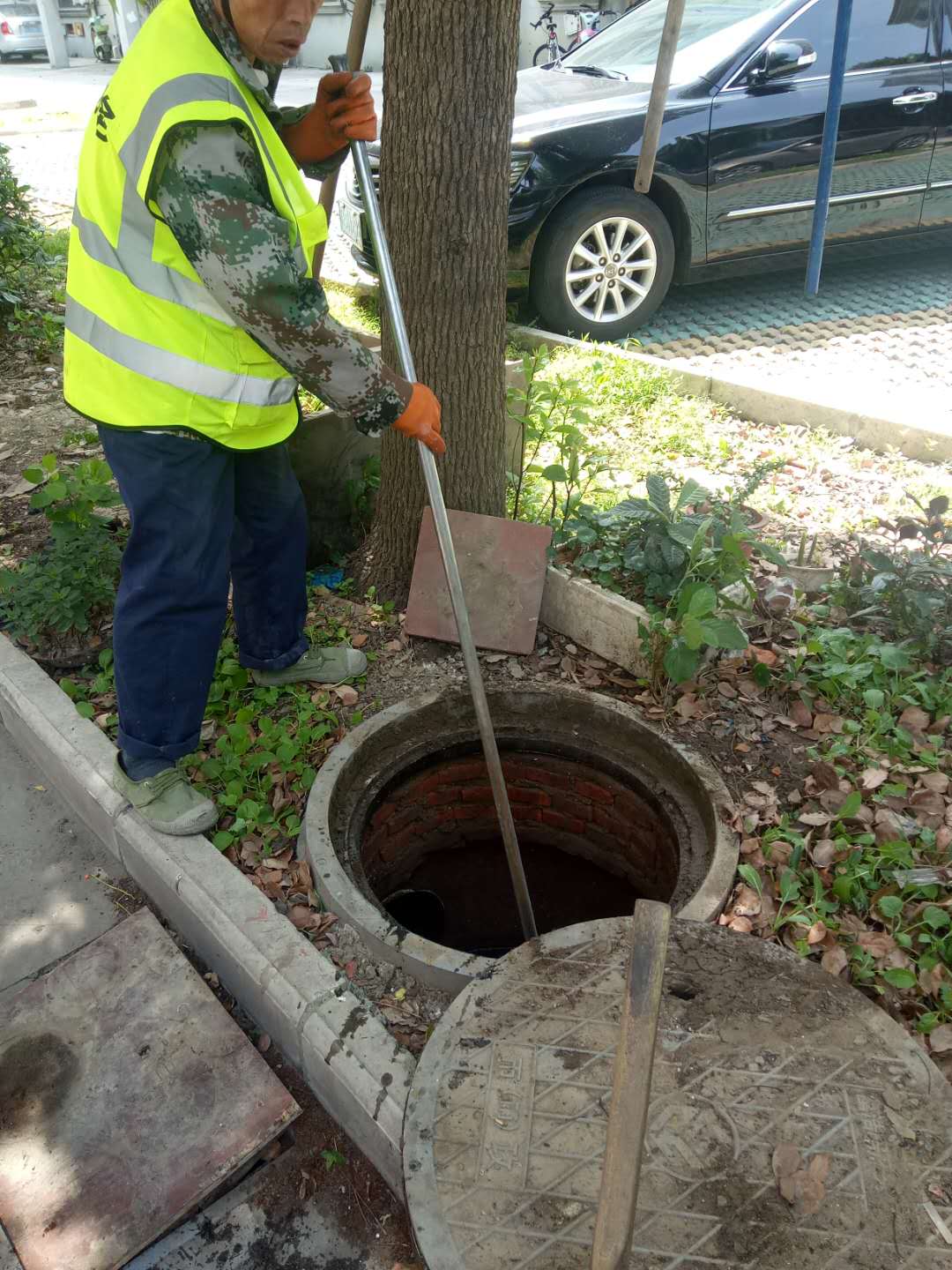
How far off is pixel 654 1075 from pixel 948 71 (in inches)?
260

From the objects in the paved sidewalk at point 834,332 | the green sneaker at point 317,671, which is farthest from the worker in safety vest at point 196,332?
the paved sidewalk at point 834,332

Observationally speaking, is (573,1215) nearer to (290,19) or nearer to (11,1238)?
(11,1238)

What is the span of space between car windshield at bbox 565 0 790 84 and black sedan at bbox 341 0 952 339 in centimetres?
2

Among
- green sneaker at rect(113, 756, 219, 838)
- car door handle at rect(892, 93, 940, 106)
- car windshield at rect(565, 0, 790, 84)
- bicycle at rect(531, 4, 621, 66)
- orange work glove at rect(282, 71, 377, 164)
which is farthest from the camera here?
bicycle at rect(531, 4, 621, 66)

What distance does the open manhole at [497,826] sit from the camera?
2.38 metres

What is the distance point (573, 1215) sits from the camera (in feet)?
5.28

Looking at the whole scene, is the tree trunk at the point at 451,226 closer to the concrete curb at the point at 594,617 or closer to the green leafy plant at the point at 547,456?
the green leafy plant at the point at 547,456

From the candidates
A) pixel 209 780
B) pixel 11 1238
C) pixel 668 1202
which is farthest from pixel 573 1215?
pixel 209 780

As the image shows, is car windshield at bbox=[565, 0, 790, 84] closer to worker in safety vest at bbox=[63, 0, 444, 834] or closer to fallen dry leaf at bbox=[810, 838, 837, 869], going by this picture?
worker in safety vest at bbox=[63, 0, 444, 834]

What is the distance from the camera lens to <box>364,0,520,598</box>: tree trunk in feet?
8.84

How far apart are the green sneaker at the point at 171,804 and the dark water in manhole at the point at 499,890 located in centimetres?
97

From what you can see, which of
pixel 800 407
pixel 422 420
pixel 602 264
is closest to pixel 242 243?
pixel 422 420

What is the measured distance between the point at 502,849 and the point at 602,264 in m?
3.83

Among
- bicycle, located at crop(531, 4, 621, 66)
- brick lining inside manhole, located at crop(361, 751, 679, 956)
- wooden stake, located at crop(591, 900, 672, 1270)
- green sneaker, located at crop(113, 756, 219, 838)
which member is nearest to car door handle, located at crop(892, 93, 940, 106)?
brick lining inside manhole, located at crop(361, 751, 679, 956)
